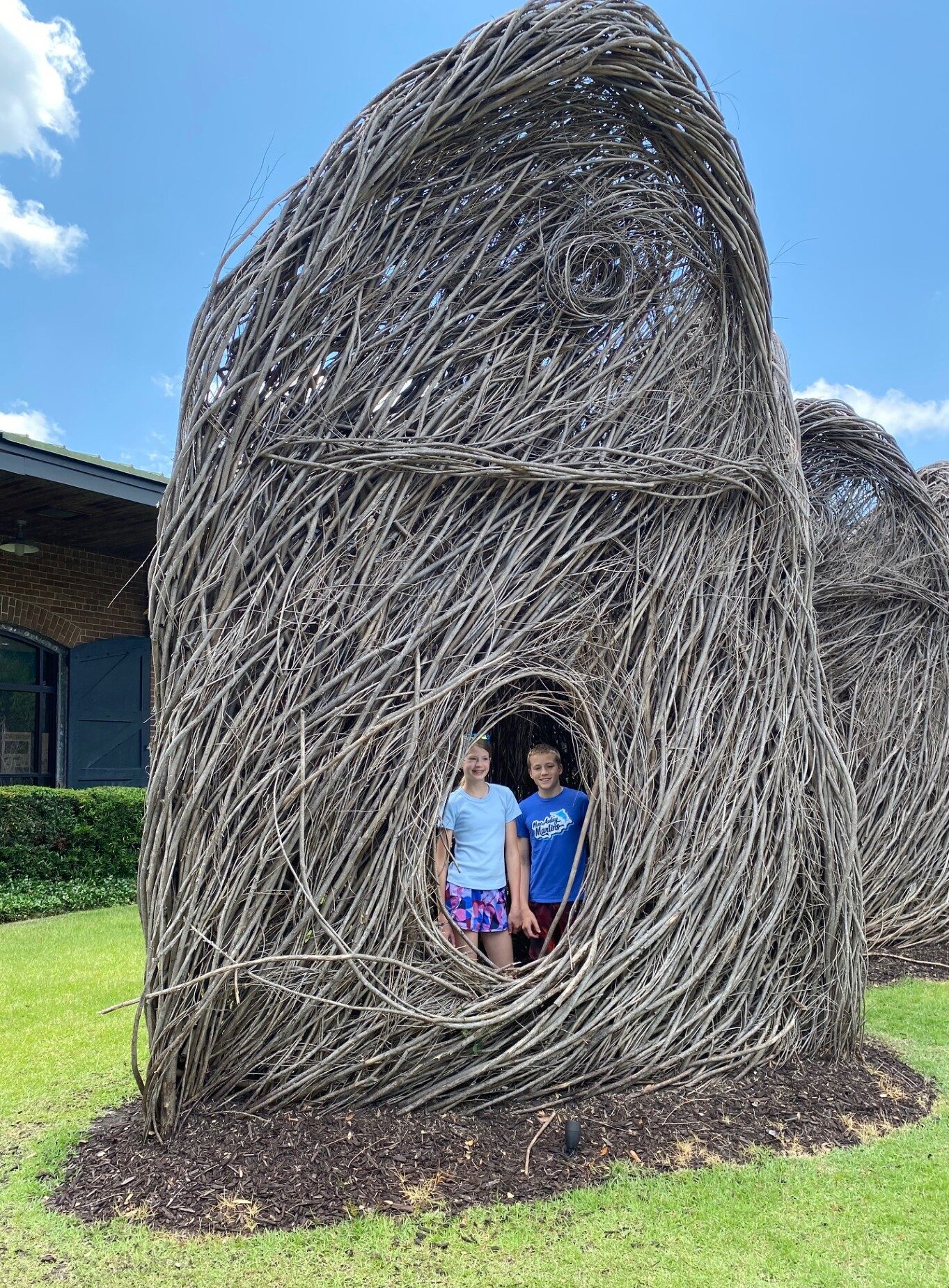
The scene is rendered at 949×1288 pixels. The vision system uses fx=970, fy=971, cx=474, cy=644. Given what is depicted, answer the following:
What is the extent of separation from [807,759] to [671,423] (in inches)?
63.6

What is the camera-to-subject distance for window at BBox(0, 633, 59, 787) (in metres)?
9.70

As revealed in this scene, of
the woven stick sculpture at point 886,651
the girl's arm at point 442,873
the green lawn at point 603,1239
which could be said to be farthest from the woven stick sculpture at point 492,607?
the woven stick sculpture at point 886,651

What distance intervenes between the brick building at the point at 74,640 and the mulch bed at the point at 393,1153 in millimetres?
6607

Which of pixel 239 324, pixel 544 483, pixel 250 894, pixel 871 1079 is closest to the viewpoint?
pixel 250 894

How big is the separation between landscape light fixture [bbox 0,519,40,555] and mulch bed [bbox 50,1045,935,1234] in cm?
673

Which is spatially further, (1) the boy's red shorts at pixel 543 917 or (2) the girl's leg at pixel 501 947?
(1) the boy's red shorts at pixel 543 917

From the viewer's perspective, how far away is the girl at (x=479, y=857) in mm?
4008

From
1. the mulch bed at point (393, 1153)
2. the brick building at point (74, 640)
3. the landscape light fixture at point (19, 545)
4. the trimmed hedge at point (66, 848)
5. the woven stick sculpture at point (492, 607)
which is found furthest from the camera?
the brick building at point (74, 640)

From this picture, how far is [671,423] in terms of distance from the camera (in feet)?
14.1

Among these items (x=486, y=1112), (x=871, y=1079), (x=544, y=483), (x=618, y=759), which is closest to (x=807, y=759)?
(x=618, y=759)

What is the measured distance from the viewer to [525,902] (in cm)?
419

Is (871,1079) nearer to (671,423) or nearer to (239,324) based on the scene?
(671,423)

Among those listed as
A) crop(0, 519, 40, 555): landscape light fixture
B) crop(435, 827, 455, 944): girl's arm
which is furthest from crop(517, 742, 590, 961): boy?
crop(0, 519, 40, 555): landscape light fixture

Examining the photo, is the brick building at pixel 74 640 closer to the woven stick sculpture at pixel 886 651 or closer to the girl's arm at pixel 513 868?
Result: the woven stick sculpture at pixel 886 651
